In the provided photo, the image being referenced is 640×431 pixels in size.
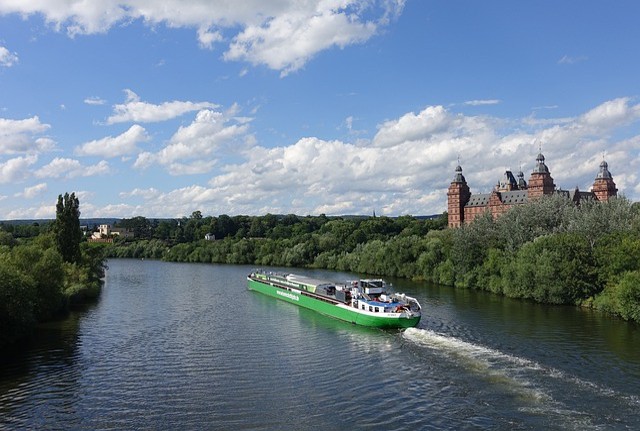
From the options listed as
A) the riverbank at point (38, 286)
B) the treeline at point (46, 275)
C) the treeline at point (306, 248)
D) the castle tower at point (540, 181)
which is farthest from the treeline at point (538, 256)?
the castle tower at point (540, 181)

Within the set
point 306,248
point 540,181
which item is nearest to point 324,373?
point 306,248

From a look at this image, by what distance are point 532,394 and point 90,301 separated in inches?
2196

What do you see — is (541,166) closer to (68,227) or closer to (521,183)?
(521,183)

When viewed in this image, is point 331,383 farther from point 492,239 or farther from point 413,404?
point 492,239

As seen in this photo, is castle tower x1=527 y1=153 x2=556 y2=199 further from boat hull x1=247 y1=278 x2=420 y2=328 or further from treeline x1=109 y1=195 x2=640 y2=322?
boat hull x1=247 y1=278 x2=420 y2=328

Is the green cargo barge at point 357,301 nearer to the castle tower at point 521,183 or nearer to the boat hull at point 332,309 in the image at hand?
the boat hull at point 332,309

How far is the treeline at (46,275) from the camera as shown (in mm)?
40031

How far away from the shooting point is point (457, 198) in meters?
179

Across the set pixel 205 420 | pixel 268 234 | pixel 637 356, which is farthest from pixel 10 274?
pixel 268 234

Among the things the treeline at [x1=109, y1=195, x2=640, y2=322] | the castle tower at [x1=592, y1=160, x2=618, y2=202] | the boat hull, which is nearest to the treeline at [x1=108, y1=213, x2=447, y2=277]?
the treeline at [x1=109, y1=195, x2=640, y2=322]

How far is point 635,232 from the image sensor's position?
60656 mm

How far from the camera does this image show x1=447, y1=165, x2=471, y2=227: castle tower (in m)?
179

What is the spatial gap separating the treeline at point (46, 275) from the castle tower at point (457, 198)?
11866 cm

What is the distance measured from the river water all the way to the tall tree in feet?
57.2
